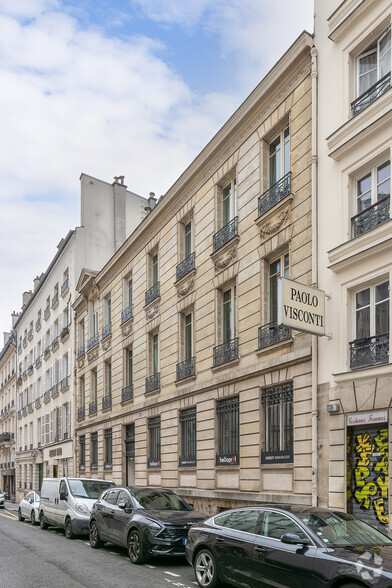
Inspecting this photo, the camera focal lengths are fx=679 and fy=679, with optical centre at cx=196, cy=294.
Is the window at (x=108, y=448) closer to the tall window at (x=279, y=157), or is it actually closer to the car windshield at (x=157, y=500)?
the car windshield at (x=157, y=500)

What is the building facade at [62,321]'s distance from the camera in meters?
37.4

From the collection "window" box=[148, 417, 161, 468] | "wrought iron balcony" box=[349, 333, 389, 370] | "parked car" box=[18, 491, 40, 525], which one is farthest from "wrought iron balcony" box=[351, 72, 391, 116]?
"parked car" box=[18, 491, 40, 525]

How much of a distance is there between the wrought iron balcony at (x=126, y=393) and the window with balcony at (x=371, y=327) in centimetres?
1486

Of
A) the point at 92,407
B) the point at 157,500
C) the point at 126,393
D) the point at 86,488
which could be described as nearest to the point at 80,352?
the point at 92,407

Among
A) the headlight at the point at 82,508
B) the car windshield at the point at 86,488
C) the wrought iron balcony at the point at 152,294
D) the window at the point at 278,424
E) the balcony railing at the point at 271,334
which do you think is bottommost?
the headlight at the point at 82,508

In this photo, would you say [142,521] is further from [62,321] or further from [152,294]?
[62,321]

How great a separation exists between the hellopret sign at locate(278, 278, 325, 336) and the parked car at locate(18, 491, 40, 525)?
46.6ft

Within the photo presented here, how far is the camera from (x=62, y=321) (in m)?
40.0

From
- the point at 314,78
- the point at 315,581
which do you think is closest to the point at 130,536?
the point at 315,581

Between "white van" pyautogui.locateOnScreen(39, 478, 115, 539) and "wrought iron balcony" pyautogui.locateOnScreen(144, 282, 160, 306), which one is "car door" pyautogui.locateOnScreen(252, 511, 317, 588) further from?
"wrought iron balcony" pyautogui.locateOnScreen(144, 282, 160, 306)

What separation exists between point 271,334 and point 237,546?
7.83 meters

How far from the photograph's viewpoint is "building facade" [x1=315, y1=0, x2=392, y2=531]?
42.5ft

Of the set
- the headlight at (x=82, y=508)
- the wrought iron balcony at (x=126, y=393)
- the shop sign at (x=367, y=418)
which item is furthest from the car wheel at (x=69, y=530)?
the wrought iron balcony at (x=126, y=393)

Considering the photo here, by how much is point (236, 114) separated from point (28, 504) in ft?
52.3
